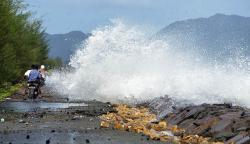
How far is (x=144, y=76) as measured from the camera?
42094mm

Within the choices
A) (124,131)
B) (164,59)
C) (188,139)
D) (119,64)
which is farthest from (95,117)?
(164,59)

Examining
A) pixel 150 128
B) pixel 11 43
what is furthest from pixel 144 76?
pixel 150 128

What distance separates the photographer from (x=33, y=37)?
210ft

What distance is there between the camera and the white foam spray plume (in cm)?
3528

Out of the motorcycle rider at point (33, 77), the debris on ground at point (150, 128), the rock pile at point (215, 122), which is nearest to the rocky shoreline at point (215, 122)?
the rock pile at point (215, 122)

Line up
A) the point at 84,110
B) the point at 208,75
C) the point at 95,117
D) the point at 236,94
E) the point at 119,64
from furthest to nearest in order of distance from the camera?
the point at 119,64
the point at 208,75
the point at 236,94
the point at 84,110
the point at 95,117

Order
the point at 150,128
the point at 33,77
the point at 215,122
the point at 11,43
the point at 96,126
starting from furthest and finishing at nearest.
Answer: the point at 11,43 < the point at 33,77 < the point at 150,128 < the point at 96,126 < the point at 215,122

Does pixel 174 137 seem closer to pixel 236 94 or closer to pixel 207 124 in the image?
pixel 207 124

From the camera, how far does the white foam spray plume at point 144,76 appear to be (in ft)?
116

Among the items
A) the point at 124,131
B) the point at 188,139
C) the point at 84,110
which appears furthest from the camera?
the point at 84,110

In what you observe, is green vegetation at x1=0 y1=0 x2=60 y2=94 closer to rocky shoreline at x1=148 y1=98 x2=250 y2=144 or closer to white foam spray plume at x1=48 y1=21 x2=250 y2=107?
white foam spray plume at x1=48 y1=21 x2=250 y2=107

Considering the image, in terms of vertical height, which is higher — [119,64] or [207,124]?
[119,64]

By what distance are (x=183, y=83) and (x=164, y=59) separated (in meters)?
10.6

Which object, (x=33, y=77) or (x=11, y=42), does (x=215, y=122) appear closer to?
(x=33, y=77)
